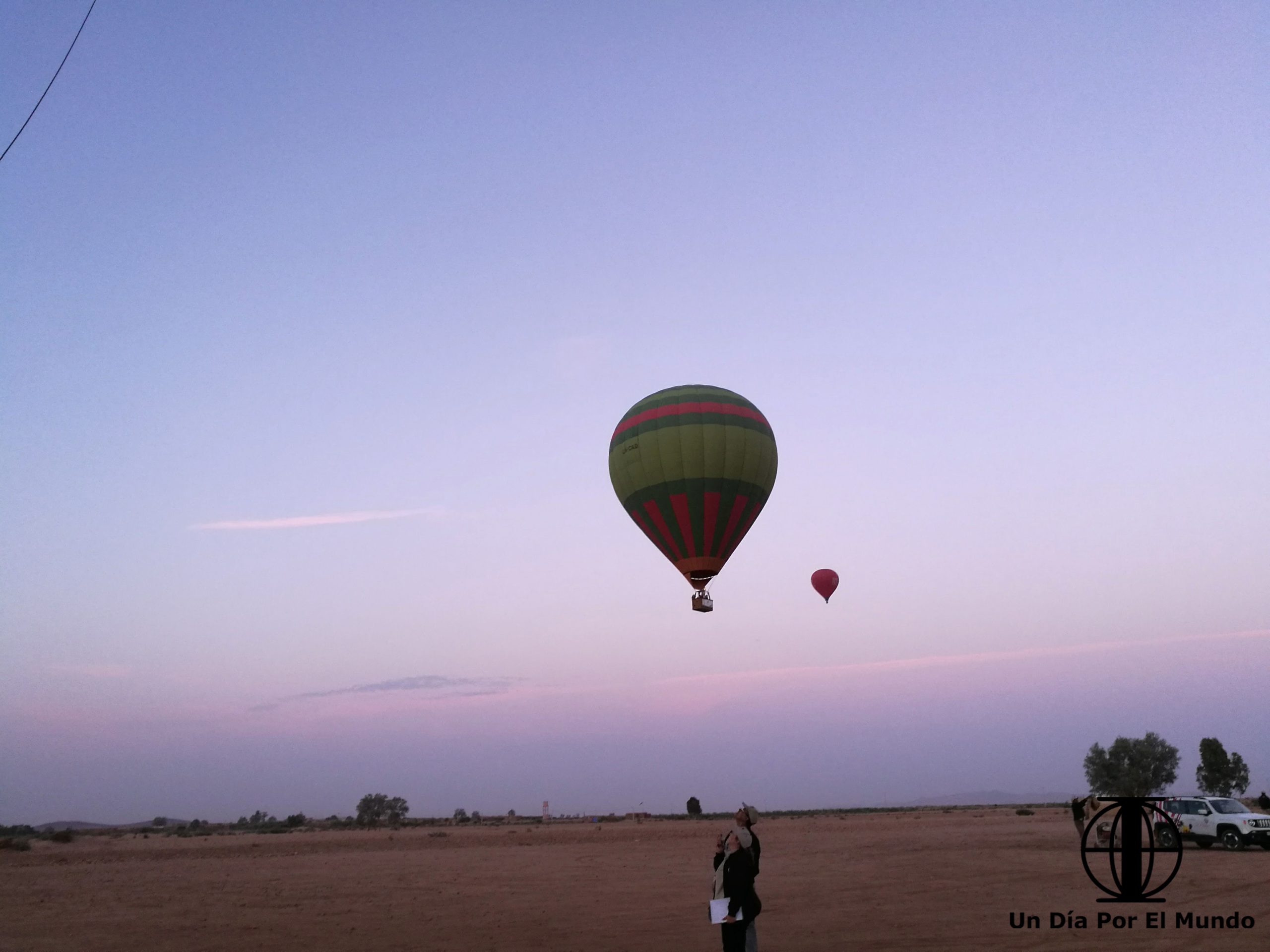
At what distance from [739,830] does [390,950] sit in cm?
724

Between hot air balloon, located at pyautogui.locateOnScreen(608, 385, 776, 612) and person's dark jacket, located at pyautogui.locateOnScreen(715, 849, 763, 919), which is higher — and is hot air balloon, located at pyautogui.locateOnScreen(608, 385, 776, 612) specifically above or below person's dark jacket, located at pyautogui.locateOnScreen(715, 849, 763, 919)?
above

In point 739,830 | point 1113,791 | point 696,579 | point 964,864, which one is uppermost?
point 696,579

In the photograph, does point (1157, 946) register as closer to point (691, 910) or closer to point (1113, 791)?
point (691, 910)

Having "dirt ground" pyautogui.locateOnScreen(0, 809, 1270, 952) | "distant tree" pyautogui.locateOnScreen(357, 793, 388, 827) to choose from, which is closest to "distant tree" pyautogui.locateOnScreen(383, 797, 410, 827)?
"distant tree" pyautogui.locateOnScreen(357, 793, 388, 827)

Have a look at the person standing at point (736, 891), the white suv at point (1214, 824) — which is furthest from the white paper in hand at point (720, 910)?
the white suv at point (1214, 824)

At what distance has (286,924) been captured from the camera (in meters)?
17.1

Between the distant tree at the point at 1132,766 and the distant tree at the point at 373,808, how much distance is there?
2531 inches

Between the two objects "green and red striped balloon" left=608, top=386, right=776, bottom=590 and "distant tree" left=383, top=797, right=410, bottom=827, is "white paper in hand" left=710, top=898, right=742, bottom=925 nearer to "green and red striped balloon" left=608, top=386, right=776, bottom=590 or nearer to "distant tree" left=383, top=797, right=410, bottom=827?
"green and red striped balloon" left=608, top=386, right=776, bottom=590

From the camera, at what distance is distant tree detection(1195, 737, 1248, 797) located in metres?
75.4

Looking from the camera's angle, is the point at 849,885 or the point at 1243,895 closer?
the point at 1243,895

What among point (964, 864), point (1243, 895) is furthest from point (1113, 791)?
point (1243, 895)

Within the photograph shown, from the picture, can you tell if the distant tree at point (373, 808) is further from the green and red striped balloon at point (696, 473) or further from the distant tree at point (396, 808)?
the green and red striped balloon at point (696, 473)

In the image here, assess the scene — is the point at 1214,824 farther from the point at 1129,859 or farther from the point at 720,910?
the point at 720,910

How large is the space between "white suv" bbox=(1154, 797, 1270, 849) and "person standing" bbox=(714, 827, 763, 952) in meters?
21.7
